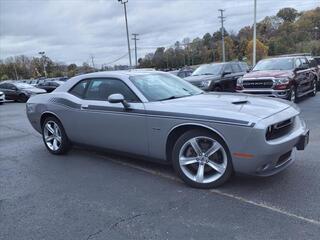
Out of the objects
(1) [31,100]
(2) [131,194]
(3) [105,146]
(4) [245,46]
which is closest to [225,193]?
(2) [131,194]

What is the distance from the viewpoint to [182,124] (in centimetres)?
461

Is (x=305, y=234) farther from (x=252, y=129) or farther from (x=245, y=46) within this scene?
(x=245, y=46)

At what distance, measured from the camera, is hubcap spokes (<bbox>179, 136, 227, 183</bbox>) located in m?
4.46

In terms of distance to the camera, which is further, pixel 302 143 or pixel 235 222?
pixel 302 143

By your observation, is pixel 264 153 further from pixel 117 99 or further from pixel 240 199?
pixel 117 99

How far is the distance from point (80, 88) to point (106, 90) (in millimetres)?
683

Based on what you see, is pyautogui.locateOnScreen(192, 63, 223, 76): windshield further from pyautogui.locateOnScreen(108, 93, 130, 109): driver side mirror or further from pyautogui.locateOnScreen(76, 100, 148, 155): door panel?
pyautogui.locateOnScreen(108, 93, 130, 109): driver side mirror

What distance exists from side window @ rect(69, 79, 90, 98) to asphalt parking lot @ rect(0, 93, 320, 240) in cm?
114

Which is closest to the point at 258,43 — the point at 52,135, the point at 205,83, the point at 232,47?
the point at 232,47

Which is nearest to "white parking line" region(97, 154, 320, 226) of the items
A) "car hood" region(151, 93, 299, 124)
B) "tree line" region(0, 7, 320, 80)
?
"car hood" region(151, 93, 299, 124)

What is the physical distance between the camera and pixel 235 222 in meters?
3.61

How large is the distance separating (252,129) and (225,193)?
2.83ft

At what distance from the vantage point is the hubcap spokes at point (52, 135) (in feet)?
21.6

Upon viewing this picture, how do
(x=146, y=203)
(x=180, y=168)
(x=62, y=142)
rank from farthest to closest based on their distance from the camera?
(x=62, y=142), (x=180, y=168), (x=146, y=203)
